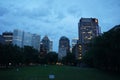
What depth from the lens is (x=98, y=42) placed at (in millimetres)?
61781

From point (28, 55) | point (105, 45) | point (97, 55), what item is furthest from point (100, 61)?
point (28, 55)

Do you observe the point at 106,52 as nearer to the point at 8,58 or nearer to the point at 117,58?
the point at 117,58

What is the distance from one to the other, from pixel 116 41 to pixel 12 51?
2035 inches

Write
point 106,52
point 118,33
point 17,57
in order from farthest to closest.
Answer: point 17,57 < point 106,52 < point 118,33

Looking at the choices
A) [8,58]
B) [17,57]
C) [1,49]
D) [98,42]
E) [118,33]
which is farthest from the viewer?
[17,57]

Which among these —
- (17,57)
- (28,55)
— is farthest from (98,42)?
(28,55)

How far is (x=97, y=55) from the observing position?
62250 mm

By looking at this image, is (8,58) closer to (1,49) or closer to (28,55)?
(1,49)

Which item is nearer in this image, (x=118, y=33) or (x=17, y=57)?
(x=118, y=33)

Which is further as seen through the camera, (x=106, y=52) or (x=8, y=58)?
(x=8, y=58)

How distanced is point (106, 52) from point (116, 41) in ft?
18.0

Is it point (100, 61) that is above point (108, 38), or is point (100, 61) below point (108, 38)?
below

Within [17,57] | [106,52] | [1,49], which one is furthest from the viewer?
[17,57]

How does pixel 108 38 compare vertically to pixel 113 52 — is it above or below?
above
